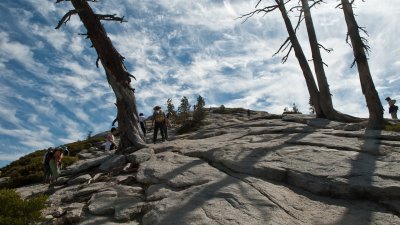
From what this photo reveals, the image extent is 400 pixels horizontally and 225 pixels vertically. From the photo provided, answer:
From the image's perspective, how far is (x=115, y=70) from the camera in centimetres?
1508

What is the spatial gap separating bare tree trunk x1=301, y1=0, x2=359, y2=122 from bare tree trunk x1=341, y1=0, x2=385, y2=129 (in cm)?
317

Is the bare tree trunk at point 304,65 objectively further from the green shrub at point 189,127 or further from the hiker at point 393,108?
the green shrub at point 189,127

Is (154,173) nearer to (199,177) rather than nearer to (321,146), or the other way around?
(199,177)

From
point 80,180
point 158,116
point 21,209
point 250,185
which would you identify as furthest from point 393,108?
point 21,209

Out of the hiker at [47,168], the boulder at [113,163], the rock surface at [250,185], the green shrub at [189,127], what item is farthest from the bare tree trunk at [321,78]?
the green shrub at [189,127]

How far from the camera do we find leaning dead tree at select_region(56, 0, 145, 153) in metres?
14.6

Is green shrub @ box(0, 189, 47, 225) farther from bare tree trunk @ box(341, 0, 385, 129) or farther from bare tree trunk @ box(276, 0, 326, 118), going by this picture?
bare tree trunk @ box(276, 0, 326, 118)

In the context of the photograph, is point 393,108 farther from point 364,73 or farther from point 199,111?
point 199,111

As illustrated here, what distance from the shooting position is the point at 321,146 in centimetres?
1024

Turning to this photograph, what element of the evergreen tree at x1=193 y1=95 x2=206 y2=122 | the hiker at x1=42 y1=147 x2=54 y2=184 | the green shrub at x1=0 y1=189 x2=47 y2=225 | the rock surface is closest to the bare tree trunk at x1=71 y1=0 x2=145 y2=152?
the rock surface

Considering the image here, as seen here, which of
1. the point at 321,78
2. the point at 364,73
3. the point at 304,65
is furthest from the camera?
the point at 304,65

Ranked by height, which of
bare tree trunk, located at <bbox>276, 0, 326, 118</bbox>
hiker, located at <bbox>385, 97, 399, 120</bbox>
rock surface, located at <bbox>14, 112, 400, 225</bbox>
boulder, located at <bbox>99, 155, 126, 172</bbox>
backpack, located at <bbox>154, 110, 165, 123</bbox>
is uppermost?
bare tree trunk, located at <bbox>276, 0, 326, 118</bbox>

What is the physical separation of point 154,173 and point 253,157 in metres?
2.55

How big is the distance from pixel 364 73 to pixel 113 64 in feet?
32.0
